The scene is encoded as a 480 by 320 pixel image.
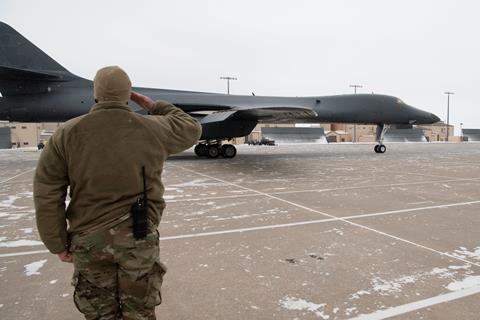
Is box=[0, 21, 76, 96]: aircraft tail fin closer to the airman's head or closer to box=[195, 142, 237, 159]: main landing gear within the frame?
box=[195, 142, 237, 159]: main landing gear

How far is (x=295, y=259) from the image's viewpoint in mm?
3410

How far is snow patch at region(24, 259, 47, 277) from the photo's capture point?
10.1 feet

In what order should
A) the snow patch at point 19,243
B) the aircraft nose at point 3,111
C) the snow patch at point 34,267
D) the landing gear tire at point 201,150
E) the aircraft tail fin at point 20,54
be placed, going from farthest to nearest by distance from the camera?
the landing gear tire at point 201,150 → the aircraft nose at point 3,111 → the aircraft tail fin at point 20,54 → the snow patch at point 19,243 → the snow patch at point 34,267

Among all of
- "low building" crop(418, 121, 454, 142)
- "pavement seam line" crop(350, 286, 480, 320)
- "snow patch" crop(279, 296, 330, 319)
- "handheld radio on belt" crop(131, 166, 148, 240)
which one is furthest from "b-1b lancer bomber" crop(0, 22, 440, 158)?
"low building" crop(418, 121, 454, 142)

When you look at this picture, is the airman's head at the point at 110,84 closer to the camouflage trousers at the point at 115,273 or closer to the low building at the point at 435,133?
the camouflage trousers at the point at 115,273

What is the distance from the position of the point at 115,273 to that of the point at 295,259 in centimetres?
209

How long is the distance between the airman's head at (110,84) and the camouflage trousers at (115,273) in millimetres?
613

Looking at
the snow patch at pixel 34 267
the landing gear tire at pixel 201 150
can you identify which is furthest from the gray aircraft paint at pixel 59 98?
the snow patch at pixel 34 267

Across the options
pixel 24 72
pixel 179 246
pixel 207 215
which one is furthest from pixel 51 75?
pixel 179 246

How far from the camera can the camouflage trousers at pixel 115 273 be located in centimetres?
166

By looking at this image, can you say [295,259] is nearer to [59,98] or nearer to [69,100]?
[69,100]

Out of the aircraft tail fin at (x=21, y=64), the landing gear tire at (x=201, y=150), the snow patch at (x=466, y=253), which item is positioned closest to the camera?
the snow patch at (x=466, y=253)

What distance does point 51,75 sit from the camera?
498 inches

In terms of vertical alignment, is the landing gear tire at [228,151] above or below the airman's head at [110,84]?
below
